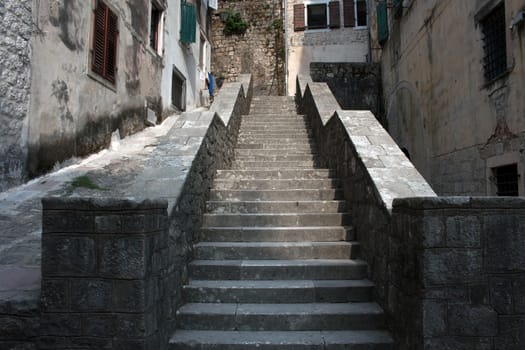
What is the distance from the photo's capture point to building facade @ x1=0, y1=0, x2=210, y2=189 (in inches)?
186

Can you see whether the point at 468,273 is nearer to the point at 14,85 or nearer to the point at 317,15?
the point at 14,85

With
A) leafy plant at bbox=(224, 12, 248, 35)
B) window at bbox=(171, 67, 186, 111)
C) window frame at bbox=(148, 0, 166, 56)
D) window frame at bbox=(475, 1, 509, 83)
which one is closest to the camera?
window frame at bbox=(475, 1, 509, 83)

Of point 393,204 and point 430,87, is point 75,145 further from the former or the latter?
point 430,87

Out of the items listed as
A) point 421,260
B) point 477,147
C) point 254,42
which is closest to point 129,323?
point 421,260

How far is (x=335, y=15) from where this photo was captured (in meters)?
14.4

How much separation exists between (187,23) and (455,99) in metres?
8.34

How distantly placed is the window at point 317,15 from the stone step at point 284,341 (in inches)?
551

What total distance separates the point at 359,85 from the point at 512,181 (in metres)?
7.39

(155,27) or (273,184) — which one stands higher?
(155,27)

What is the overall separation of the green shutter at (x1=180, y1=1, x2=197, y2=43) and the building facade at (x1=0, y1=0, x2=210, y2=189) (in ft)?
3.10

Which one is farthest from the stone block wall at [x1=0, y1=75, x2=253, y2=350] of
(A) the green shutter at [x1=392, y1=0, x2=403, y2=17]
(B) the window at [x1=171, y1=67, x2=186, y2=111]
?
(A) the green shutter at [x1=392, y1=0, x2=403, y2=17]

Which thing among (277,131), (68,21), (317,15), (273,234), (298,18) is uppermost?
(317,15)

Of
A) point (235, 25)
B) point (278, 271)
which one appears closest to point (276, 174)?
point (278, 271)

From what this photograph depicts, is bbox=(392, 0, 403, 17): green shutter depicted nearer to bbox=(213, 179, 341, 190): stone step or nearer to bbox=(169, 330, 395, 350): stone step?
bbox=(213, 179, 341, 190): stone step
